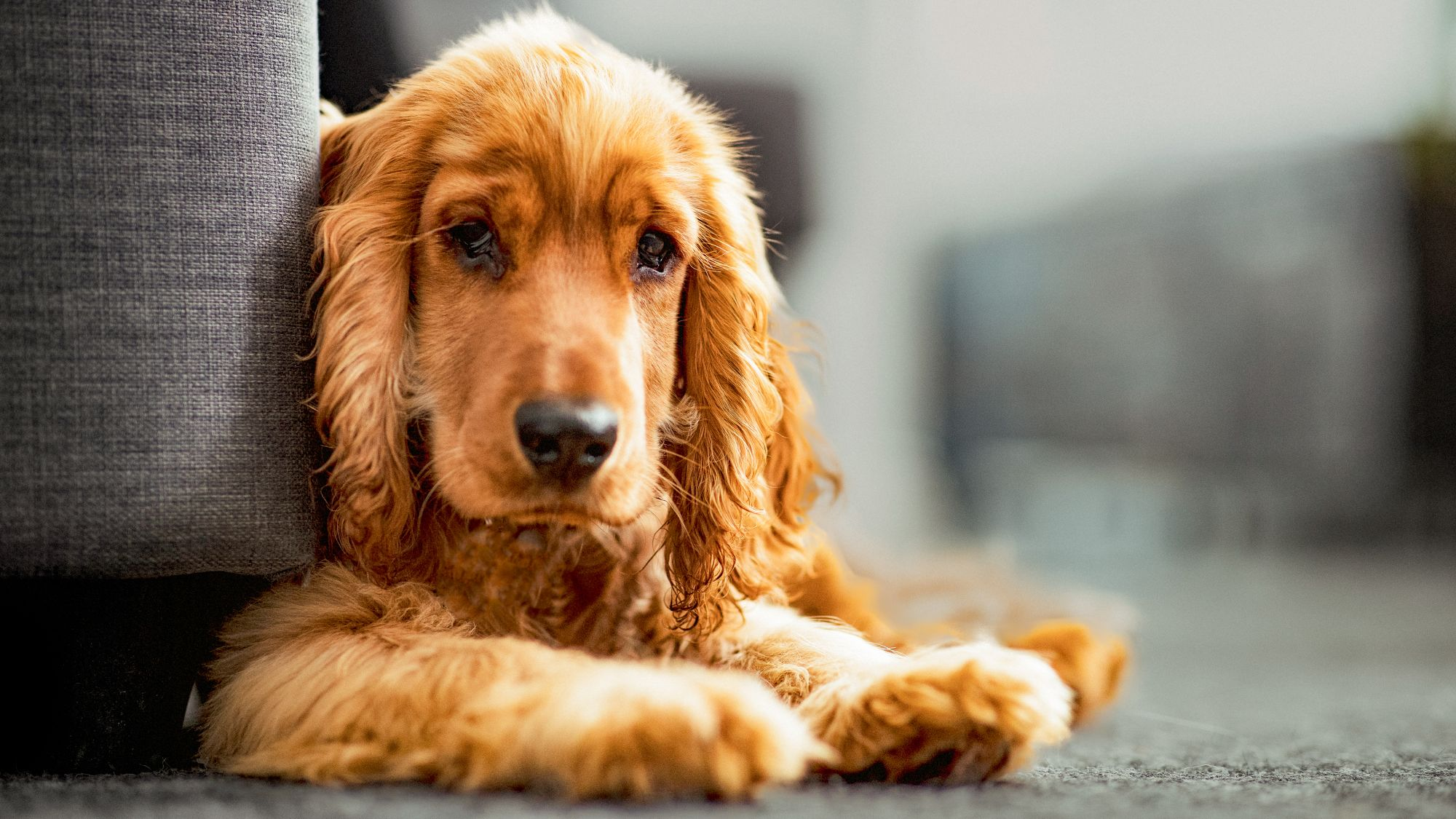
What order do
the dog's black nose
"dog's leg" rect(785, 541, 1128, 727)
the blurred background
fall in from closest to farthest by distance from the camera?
1. the dog's black nose
2. "dog's leg" rect(785, 541, 1128, 727)
3. the blurred background

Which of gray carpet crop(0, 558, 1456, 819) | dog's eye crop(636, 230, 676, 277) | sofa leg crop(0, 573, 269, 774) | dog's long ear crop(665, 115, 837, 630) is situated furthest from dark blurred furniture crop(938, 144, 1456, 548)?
sofa leg crop(0, 573, 269, 774)

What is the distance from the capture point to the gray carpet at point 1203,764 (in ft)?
3.29

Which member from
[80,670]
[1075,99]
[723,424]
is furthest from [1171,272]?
[80,670]

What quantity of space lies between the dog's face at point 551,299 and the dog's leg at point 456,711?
0.18 m

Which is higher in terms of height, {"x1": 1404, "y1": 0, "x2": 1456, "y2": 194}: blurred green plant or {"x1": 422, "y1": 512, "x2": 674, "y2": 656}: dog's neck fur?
{"x1": 1404, "y1": 0, "x2": 1456, "y2": 194}: blurred green plant

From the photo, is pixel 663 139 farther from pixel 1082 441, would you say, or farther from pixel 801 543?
pixel 1082 441

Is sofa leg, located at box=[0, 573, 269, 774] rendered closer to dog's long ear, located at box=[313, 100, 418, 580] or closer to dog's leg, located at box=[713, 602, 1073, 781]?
dog's long ear, located at box=[313, 100, 418, 580]

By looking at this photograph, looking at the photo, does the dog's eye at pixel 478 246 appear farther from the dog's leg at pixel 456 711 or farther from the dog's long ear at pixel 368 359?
the dog's leg at pixel 456 711

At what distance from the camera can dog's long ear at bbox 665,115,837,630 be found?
1.47 m

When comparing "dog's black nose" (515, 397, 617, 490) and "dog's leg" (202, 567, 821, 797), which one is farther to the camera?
"dog's black nose" (515, 397, 617, 490)

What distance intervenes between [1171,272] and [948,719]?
5.70 meters

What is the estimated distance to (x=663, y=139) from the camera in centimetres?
147

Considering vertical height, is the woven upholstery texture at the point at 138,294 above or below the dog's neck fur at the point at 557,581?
above

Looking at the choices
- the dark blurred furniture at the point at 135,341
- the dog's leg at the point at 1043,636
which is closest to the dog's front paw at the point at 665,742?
the dark blurred furniture at the point at 135,341
